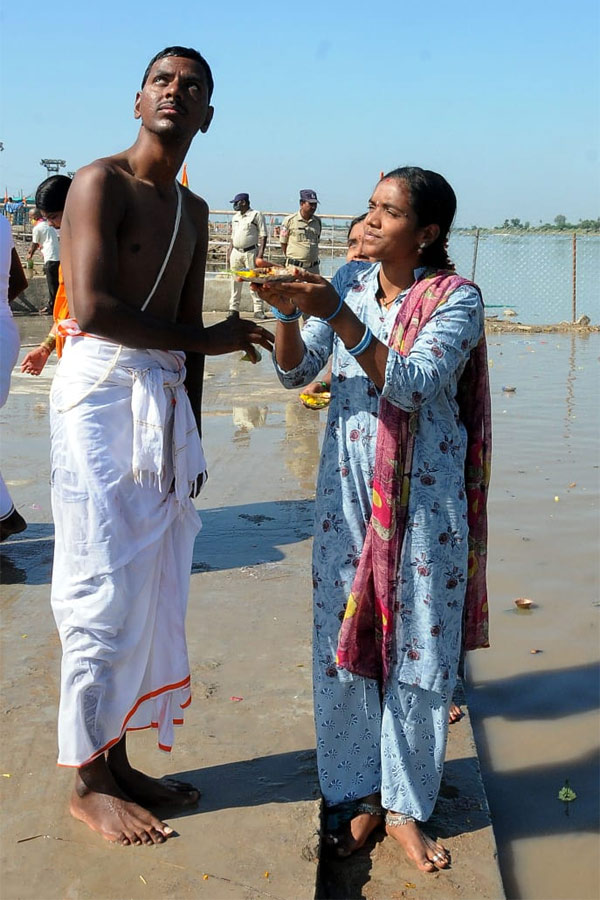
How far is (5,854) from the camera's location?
2.49 metres

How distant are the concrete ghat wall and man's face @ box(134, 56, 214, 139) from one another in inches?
525

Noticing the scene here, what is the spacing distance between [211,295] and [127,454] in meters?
15.5

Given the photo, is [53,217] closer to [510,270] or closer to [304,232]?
[304,232]

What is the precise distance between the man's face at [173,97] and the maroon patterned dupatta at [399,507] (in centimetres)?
76

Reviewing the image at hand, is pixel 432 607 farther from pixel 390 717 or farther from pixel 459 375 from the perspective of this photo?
pixel 459 375

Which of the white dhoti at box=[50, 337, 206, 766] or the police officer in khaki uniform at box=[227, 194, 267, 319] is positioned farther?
the police officer in khaki uniform at box=[227, 194, 267, 319]

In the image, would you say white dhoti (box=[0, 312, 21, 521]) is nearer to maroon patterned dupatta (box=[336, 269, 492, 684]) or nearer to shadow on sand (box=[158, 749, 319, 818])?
shadow on sand (box=[158, 749, 319, 818])

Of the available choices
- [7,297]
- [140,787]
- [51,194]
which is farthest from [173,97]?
[51,194]

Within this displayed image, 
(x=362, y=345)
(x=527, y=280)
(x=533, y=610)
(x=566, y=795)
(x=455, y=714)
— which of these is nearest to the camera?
(x=362, y=345)

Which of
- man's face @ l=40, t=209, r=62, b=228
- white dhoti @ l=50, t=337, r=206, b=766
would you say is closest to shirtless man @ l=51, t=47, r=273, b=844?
white dhoti @ l=50, t=337, r=206, b=766

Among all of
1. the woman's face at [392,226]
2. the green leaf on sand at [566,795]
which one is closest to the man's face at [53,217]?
the woman's face at [392,226]

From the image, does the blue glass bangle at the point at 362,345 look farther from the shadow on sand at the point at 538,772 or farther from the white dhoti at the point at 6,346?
the white dhoti at the point at 6,346

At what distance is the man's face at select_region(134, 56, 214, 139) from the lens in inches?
100

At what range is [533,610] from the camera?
4727 millimetres
